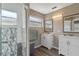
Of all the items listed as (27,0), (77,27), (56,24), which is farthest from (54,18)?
(27,0)

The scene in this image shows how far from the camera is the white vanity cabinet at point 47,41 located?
4.71ft

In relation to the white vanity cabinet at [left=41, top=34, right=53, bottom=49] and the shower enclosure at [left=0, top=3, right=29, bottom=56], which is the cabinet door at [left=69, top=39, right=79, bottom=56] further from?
the shower enclosure at [left=0, top=3, right=29, bottom=56]

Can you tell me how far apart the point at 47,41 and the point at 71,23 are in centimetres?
50

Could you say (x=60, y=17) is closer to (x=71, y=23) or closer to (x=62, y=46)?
(x=71, y=23)

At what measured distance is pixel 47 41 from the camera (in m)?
1.46

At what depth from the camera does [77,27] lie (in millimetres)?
1352

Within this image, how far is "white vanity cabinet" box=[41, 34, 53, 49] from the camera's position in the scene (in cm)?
144

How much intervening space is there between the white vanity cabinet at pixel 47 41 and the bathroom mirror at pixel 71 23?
0.94 feet

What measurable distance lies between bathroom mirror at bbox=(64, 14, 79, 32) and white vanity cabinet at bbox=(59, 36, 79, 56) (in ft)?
0.44

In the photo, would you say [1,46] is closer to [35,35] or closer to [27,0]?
[35,35]

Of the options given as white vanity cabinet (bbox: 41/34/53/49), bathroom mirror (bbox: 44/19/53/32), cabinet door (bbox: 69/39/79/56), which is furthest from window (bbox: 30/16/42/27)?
cabinet door (bbox: 69/39/79/56)

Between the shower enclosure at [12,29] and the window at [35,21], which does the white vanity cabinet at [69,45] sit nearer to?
the window at [35,21]

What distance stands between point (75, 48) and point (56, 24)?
49cm

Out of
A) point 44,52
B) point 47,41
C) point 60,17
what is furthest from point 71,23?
point 44,52
